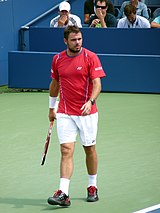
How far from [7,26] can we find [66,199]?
10.9 meters

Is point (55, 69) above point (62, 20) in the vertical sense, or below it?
above

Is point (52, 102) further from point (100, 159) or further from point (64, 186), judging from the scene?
point (100, 159)

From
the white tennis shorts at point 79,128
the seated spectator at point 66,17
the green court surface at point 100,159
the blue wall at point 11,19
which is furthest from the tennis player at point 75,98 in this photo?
the blue wall at point 11,19

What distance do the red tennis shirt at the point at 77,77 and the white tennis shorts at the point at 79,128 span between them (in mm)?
64

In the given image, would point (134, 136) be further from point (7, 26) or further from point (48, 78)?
point (7, 26)

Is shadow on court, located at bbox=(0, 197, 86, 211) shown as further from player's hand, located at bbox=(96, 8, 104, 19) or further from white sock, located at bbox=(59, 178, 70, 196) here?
player's hand, located at bbox=(96, 8, 104, 19)

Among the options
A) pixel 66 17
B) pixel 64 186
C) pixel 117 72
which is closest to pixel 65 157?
pixel 64 186

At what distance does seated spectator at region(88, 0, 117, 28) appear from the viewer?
54.9 ft

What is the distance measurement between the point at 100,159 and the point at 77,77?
7.69 ft

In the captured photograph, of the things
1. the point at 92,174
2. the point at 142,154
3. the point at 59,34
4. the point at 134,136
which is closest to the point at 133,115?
the point at 134,136

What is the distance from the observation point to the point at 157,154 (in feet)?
34.3

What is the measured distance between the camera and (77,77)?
8.06m

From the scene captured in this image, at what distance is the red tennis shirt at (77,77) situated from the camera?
8055 millimetres

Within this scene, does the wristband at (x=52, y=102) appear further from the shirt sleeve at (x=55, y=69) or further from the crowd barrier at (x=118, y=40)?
the crowd barrier at (x=118, y=40)
